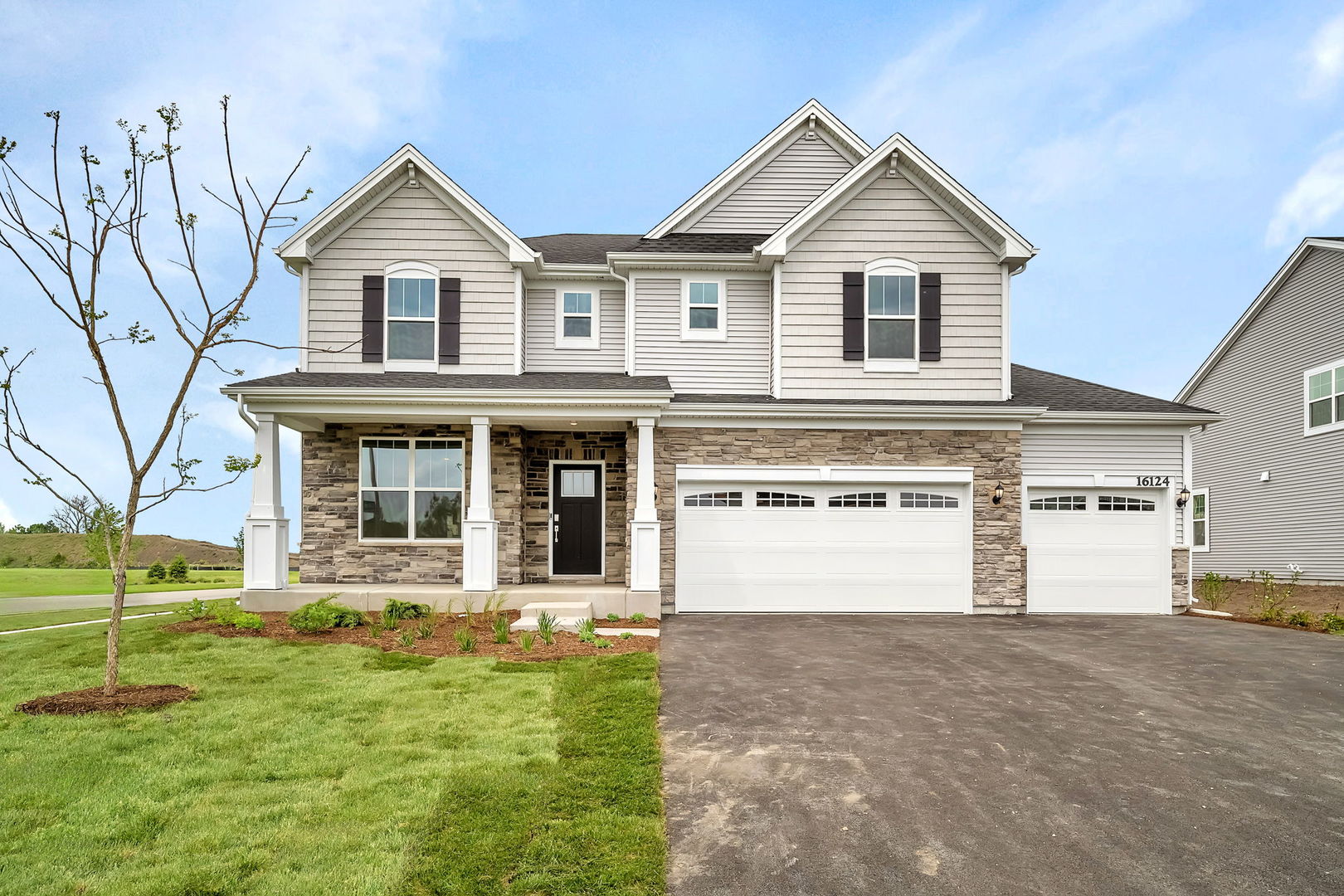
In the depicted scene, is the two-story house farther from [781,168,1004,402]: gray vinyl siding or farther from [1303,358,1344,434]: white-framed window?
[1303,358,1344,434]: white-framed window

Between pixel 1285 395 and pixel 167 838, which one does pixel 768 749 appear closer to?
pixel 167 838

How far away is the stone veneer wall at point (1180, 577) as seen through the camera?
41.1ft

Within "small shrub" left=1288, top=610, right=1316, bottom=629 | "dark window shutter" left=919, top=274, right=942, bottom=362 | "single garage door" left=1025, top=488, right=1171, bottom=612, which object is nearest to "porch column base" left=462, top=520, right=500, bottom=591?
"dark window shutter" left=919, top=274, right=942, bottom=362

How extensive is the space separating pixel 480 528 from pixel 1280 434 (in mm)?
18700

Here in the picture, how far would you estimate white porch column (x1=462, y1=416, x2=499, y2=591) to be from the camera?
11.1 meters

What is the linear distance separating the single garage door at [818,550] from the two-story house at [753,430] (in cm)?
3

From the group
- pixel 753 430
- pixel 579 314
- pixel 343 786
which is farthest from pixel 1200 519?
pixel 343 786

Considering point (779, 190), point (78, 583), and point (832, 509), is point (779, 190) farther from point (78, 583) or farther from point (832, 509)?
point (78, 583)

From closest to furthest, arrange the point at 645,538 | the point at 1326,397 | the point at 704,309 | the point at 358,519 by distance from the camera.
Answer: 1. the point at 645,538
2. the point at 358,519
3. the point at 704,309
4. the point at 1326,397

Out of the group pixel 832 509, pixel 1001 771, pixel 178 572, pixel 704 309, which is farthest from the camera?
pixel 178 572

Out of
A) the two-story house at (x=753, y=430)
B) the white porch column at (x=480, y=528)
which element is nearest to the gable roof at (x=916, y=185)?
the two-story house at (x=753, y=430)

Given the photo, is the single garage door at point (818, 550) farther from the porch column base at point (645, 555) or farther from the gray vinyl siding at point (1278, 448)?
the gray vinyl siding at point (1278, 448)

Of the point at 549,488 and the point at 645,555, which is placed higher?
the point at 549,488

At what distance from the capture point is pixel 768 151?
14.2 metres
